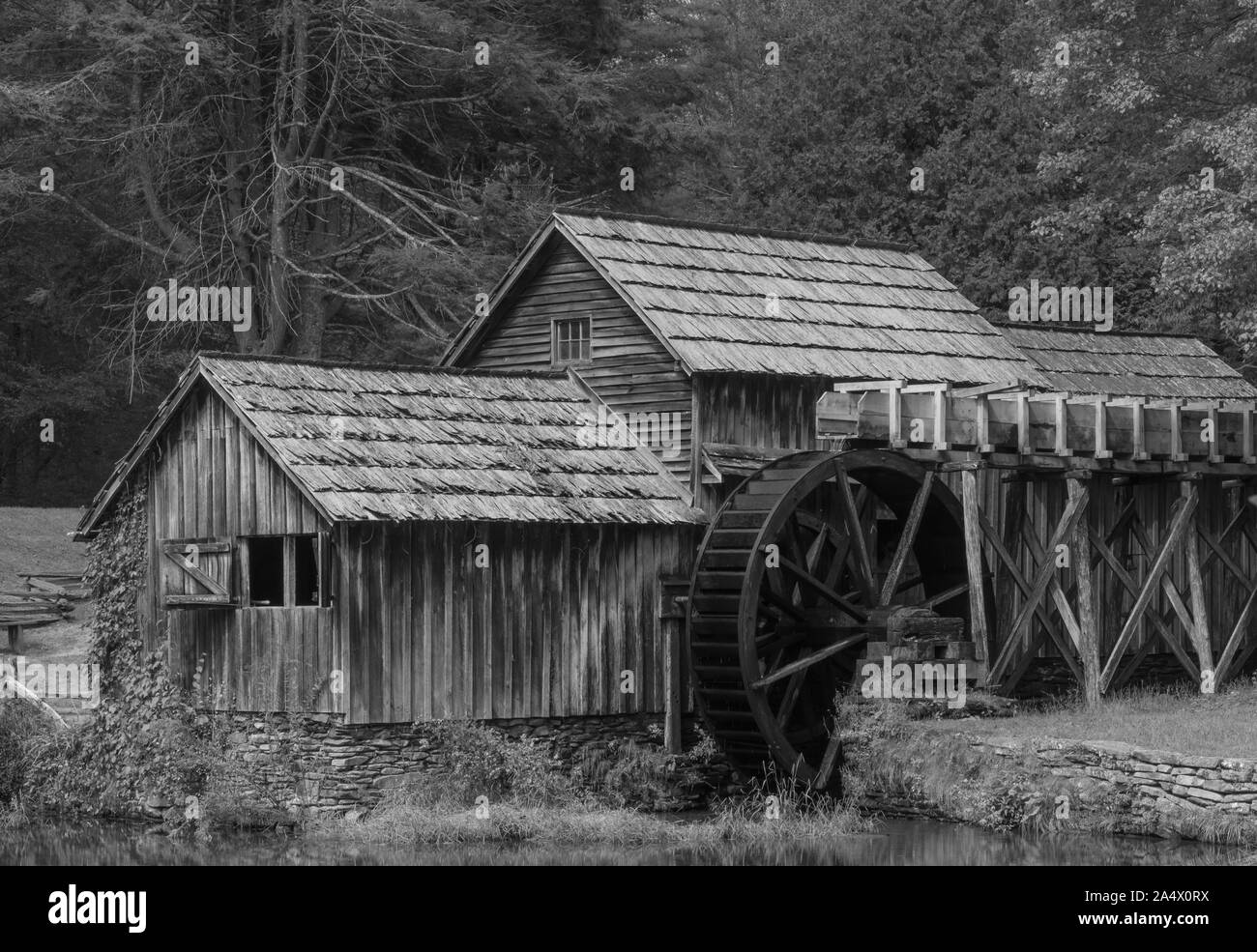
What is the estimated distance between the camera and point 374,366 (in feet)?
73.3

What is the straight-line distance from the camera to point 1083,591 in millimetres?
24203

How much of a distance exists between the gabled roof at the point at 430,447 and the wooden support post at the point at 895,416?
2.51 m

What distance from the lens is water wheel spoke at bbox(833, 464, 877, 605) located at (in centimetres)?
2281

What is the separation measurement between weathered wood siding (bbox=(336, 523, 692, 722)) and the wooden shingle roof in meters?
2.51

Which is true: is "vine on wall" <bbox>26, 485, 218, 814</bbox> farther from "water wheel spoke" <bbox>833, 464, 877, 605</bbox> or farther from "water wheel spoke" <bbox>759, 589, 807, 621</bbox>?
"water wheel spoke" <bbox>833, 464, 877, 605</bbox>

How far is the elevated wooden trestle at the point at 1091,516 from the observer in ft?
76.9

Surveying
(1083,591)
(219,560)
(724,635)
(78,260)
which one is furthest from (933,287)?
(78,260)

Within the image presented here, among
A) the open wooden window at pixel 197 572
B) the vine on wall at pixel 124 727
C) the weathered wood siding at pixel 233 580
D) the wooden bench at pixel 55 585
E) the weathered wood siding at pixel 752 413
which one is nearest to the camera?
the weathered wood siding at pixel 233 580

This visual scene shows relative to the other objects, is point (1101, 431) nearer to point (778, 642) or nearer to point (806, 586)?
point (806, 586)

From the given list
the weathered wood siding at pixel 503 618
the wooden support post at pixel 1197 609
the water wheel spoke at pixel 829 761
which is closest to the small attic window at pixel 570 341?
the weathered wood siding at pixel 503 618

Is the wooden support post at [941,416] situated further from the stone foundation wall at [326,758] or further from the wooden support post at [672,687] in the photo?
the stone foundation wall at [326,758]
